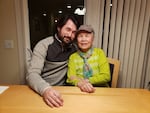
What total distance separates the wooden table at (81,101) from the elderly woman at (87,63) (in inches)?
10.5

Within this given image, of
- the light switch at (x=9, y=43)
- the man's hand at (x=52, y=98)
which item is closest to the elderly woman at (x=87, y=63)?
the man's hand at (x=52, y=98)

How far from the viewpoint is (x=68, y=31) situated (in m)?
1.60

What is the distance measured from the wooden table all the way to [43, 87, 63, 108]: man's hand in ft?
0.10

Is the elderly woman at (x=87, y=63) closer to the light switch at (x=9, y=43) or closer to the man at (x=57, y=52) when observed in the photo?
the man at (x=57, y=52)

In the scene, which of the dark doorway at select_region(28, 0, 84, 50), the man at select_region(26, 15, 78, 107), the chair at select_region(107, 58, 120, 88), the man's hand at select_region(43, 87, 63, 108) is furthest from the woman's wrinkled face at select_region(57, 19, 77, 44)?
the man's hand at select_region(43, 87, 63, 108)

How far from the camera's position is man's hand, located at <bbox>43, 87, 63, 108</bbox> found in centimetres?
104

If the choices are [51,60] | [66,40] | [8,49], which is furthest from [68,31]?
[8,49]

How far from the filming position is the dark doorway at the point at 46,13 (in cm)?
192

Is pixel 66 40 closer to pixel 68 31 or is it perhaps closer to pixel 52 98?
pixel 68 31

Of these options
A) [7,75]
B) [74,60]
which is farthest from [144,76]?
[7,75]

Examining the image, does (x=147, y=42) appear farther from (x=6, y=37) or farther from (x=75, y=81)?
(x=6, y=37)

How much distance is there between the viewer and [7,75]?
7.00ft

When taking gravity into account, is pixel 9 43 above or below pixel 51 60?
above

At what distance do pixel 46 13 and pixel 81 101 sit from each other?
4.25 feet
